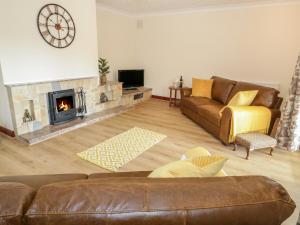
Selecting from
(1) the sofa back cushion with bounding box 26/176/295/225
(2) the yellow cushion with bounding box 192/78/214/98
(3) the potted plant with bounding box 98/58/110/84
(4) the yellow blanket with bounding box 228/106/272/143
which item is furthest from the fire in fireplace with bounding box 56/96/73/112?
(1) the sofa back cushion with bounding box 26/176/295/225

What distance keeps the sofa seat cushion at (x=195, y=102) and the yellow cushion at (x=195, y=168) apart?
2968 mm

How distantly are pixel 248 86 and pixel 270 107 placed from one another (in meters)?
0.58

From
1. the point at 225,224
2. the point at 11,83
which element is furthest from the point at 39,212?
the point at 11,83

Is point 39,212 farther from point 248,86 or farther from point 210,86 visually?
point 210,86

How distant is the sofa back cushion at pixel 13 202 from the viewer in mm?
632

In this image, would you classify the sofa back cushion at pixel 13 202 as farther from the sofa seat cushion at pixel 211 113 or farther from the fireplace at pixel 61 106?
the fireplace at pixel 61 106

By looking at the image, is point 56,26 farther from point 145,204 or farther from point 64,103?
point 145,204

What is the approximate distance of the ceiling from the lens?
14.4 feet

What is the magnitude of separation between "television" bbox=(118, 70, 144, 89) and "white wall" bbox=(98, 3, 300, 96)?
1.34ft

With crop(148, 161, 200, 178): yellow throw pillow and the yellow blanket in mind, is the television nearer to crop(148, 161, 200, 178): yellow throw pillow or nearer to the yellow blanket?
the yellow blanket

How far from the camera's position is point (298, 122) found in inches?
115

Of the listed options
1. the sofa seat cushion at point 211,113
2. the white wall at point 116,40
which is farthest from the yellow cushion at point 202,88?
the white wall at point 116,40

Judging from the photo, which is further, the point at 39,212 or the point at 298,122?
the point at 298,122

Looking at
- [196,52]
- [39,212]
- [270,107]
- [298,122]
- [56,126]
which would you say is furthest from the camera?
[196,52]
